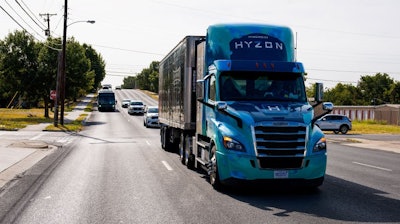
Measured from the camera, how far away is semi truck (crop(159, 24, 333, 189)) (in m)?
10.1

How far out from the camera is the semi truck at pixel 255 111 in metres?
10.1

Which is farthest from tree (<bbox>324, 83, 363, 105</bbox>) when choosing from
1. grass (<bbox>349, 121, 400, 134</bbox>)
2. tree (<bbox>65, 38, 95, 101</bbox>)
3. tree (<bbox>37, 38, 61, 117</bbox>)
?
tree (<bbox>37, 38, 61, 117</bbox>)

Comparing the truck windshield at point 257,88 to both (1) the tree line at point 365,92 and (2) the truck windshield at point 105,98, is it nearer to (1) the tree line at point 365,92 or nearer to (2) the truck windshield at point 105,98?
(2) the truck windshield at point 105,98

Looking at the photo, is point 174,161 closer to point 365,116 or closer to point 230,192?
point 230,192

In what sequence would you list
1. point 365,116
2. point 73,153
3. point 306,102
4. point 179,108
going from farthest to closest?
point 365,116, point 73,153, point 179,108, point 306,102

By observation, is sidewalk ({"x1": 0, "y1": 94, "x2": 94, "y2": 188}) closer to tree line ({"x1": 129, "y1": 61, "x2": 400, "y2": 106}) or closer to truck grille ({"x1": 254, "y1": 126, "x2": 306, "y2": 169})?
truck grille ({"x1": 254, "y1": 126, "x2": 306, "y2": 169})

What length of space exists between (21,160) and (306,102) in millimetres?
10502

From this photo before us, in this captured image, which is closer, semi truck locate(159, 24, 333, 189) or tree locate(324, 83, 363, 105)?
semi truck locate(159, 24, 333, 189)

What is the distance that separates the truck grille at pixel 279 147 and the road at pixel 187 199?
0.70 m

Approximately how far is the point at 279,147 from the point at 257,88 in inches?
67.6

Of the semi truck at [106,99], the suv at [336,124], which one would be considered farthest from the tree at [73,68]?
the suv at [336,124]

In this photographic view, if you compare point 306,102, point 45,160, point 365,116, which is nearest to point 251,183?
point 306,102

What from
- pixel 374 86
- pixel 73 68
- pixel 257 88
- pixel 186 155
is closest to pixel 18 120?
pixel 73 68

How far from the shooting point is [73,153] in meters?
20.3
